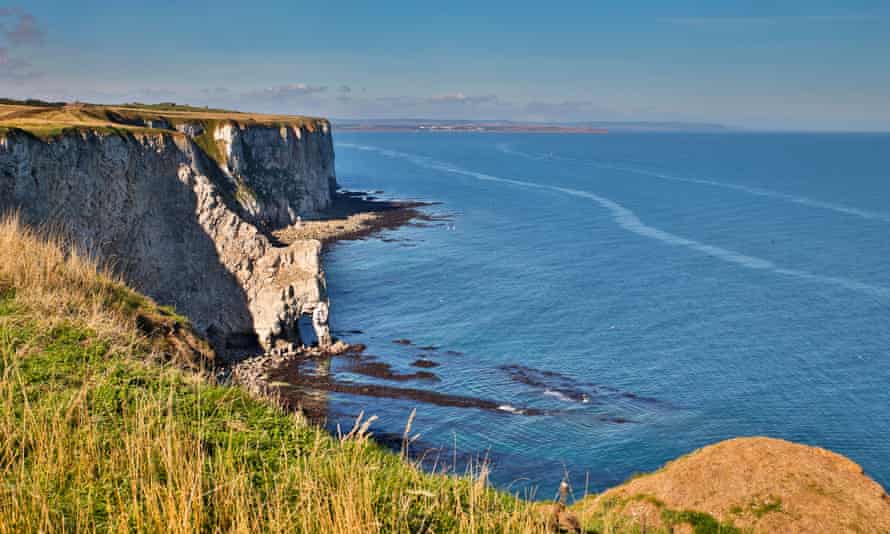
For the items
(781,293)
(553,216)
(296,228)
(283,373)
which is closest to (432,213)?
(553,216)

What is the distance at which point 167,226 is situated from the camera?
47000 millimetres

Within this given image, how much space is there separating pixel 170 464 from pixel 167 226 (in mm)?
43451

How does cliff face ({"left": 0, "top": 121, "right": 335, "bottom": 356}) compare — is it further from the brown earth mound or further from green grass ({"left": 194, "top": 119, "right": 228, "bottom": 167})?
the brown earth mound

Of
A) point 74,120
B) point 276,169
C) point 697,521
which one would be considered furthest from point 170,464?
point 276,169

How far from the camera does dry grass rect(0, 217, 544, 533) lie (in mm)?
6438

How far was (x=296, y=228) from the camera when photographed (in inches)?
3821

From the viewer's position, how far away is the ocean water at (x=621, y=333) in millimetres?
39906

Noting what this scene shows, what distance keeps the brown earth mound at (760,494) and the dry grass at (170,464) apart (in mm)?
10819

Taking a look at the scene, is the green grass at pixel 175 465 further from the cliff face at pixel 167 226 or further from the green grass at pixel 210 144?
the green grass at pixel 210 144

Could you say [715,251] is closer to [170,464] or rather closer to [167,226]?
[167,226]

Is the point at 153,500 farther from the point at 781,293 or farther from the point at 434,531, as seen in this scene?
the point at 781,293

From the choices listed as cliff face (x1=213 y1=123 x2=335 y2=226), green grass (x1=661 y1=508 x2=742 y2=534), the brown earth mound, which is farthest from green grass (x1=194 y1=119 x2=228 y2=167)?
green grass (x1=661 y1=508 x2=742 y2=534)

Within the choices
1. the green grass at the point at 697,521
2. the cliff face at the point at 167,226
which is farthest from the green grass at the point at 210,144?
the green grass at the point at 697,521

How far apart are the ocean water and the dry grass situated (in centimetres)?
290
